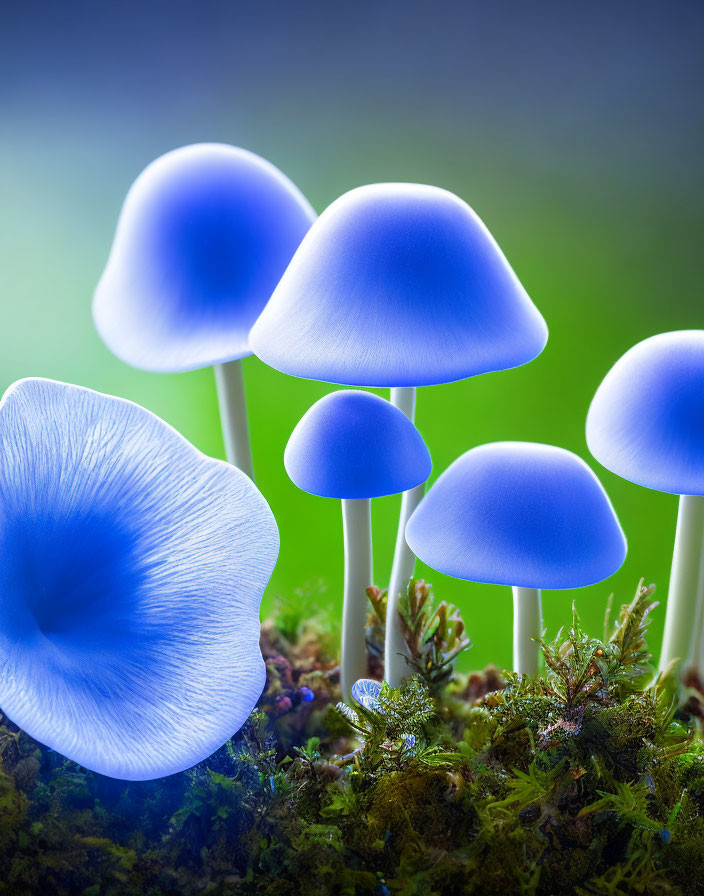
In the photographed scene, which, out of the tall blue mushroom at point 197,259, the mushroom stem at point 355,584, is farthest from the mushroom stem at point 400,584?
the tall blue mushroom at point 197,259

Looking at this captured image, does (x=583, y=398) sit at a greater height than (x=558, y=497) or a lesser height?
lesser

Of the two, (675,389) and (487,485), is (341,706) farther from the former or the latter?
(675,389)

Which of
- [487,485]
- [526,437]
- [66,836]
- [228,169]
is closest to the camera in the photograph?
[66,836]

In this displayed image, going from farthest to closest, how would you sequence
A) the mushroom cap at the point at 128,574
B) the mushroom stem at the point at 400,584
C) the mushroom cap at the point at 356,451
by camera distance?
the mushroom stem at the point at 400,584, the mushroom cap at the point at 356,451, the mushroom cap at the point at 128,574

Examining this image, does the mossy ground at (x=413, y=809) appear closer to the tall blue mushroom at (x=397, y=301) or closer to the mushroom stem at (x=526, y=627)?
the mushroom stem at (x=526, y=627)

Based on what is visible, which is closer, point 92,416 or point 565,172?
point 92,416

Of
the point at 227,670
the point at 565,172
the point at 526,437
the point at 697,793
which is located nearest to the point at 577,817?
the point at 697,793

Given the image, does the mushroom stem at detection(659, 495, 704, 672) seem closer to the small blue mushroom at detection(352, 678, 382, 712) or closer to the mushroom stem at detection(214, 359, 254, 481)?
the small blue mushroom at detection(352, 678, 382, 712)

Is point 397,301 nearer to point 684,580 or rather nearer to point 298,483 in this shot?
point 298,483
